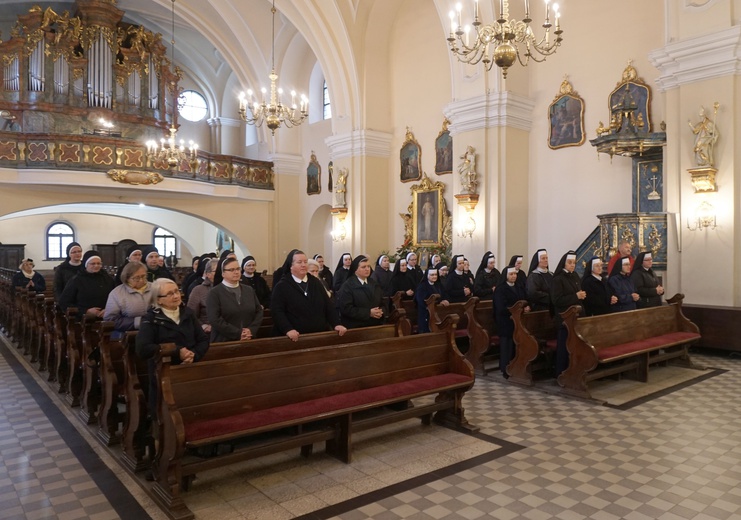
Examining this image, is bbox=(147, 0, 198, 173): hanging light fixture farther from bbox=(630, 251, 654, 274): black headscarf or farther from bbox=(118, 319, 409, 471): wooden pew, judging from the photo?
bbox=(630, 251, 654, 274): black headscarf

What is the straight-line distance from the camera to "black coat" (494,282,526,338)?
24.8 ft

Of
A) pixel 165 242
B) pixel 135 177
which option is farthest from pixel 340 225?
pixel 165 242

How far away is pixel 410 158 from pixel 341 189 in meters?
2.19

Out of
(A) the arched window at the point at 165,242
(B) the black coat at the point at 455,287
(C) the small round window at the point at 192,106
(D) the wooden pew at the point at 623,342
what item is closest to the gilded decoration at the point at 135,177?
(C) the small round window at the point at 192,106

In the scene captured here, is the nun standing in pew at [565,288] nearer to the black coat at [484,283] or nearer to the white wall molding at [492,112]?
the black coat at [484,283]

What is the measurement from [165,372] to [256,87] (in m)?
16.1

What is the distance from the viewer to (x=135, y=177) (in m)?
16.1

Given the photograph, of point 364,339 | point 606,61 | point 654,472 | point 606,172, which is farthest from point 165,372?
point 606,61

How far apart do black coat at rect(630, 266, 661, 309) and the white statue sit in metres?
4.59

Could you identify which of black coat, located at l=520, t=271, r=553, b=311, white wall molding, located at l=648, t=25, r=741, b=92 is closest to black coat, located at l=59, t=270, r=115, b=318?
black coat, located at l=520, t=271, r=553, b=311

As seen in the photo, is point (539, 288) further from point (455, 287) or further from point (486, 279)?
point (455, 287)

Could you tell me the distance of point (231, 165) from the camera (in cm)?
1838

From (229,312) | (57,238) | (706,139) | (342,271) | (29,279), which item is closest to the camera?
(229,312)

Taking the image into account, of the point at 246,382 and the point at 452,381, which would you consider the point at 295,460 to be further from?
the point at 452,381
